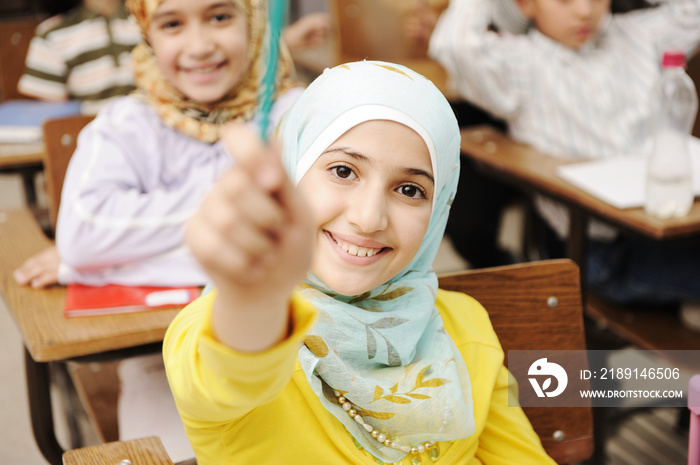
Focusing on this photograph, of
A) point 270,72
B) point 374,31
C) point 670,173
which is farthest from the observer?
point 374,31

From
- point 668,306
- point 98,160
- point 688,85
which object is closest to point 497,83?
point 688,85

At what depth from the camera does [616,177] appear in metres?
2.05

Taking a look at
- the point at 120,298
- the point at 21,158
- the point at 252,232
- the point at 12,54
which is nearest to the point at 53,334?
the point at 120,298

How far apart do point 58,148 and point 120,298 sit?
594mm

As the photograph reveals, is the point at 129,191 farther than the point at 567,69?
No

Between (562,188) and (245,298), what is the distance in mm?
1537

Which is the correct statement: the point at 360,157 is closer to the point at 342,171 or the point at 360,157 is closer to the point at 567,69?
the point at 342,171

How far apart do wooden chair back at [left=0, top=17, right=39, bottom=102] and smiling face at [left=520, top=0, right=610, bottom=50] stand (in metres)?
1.86

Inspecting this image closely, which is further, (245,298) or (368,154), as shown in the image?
(368,154)

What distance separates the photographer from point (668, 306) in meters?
2.09

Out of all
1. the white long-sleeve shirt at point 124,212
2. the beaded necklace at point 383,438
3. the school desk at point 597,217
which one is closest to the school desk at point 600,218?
the school desk at point 597,217

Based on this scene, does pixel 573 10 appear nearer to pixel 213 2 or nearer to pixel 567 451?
pixel 213 2

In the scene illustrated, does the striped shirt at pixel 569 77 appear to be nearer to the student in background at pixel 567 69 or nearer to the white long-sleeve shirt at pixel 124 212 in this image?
the student in background at pixel 567 69

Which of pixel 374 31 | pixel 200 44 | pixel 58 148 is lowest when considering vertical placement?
pixel 374 31
